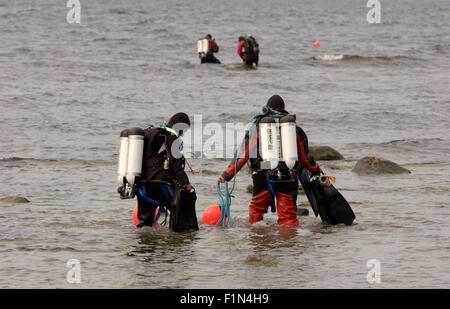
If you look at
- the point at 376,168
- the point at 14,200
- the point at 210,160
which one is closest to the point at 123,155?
the point at 14,200

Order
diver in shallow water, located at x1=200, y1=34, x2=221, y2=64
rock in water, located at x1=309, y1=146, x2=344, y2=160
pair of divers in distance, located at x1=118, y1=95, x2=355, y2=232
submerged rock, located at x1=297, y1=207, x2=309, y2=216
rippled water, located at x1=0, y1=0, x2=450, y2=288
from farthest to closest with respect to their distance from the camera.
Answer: diver in shallow water, located at x1=200, y1=34, x2=221, y2=64 < rock in water, located at x1=309, y1=146, x2=344, y2=160 < submerged rock, located at x1=297, y1=207, x2=309, y2=216 < pair of divers in distance, located at x1=118, y1=95, x2=355, y2=232 < rippled water, located at x1=0, y1=0, x2=450, y2=288

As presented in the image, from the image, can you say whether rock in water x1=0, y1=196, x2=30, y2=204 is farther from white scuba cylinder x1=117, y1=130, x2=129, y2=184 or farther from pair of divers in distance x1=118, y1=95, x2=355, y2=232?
white scuba cylinder x1=117, y1=130, x2=129, y2=184

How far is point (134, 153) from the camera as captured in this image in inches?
397

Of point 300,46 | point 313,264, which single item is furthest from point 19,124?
point 300,46

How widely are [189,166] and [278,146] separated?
108cm

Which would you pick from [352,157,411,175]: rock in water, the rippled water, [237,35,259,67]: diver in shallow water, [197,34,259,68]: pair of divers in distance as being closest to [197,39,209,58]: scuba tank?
[197,34,259,68]: pair of divers in distance

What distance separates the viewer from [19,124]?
21.9 m

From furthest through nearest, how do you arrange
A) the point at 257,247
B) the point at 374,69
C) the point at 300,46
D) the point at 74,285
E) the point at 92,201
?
1. the point at 300,46
2. the point at 374,69
3. the point at 92,201
4. the point at 257,247
5. the point at 74,285

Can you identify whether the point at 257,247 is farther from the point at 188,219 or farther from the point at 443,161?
the point at 443,161

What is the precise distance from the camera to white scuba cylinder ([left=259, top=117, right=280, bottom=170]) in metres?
10.2

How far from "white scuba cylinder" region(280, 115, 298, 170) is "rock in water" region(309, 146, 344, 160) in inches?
277

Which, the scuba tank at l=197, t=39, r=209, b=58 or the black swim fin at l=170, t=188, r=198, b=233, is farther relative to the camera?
the scuba tank at l=197, t=39, r=209, b=58

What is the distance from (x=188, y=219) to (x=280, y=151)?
54.5 inches

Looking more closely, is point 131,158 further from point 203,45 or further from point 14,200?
point 203,45
